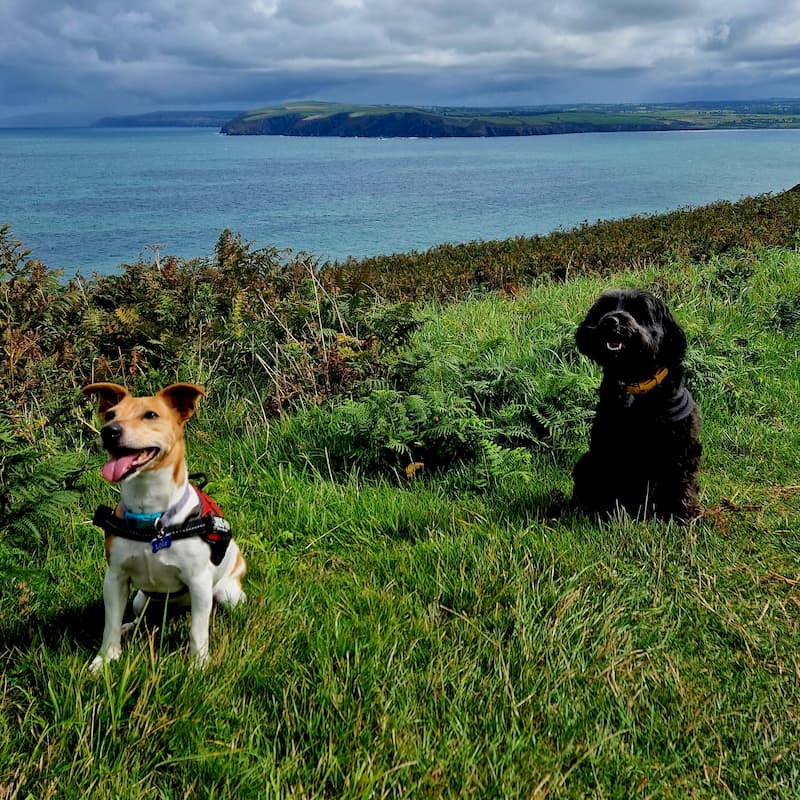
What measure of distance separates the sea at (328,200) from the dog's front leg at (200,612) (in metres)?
5.96

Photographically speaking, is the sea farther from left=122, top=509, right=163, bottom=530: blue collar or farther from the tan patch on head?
left=122, top=509, right=163, bottom=530: blue collar

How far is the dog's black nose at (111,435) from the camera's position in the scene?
213 centimetres

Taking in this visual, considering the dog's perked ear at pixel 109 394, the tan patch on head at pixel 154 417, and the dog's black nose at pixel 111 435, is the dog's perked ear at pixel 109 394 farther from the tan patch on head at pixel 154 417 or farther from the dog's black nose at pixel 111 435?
the dog's black nose at pixel 111 435

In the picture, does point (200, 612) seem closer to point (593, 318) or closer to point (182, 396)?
point (182, 396)

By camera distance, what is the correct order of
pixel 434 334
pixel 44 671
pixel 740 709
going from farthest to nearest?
pixel 434 334 < pixel 740 709 < pixel 44 671

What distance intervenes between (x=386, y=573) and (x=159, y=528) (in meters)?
1.26

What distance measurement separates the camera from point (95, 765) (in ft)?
6.77

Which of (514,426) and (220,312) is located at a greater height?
(220,312)

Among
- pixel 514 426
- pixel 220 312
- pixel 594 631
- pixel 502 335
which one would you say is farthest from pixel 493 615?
pixel 220 312

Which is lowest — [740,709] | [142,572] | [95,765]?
[740,709]

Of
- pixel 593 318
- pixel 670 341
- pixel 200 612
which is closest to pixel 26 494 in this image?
pixel 200 612

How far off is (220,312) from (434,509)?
11.7 feet

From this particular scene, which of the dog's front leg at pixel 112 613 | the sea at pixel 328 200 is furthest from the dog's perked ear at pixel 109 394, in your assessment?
the sea at pixel 328 200

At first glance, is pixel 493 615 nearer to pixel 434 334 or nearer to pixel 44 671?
pixel 44 671
